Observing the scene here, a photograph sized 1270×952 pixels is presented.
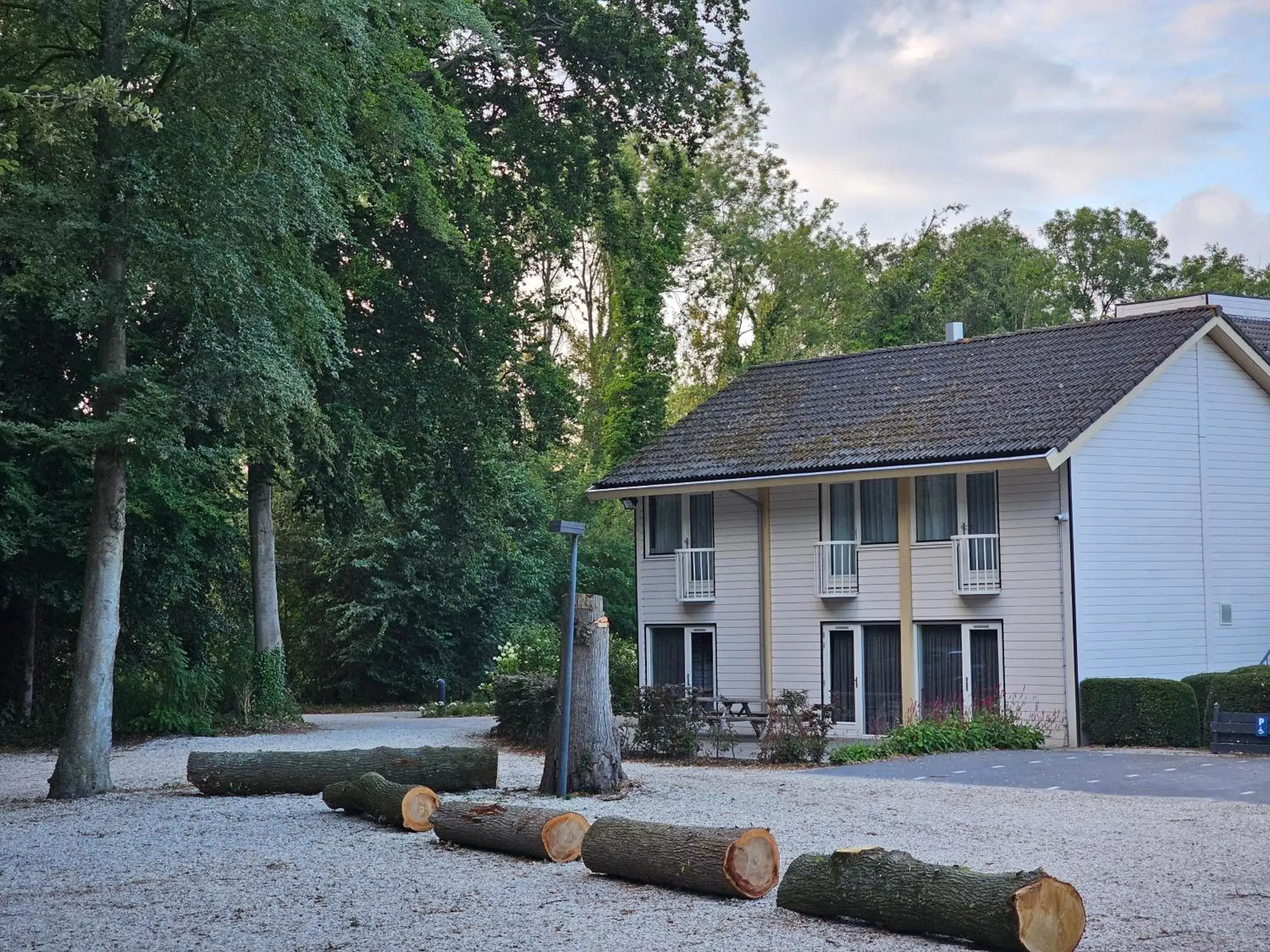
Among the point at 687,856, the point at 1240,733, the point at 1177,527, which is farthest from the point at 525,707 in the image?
the point at 687,856

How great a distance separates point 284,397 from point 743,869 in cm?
909

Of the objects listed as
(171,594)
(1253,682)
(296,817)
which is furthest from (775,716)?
(171,594)

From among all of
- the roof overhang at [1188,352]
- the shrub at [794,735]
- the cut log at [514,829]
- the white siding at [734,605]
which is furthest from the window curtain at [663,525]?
the cut log at [514,829]

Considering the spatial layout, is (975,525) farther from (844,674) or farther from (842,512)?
(844,674)

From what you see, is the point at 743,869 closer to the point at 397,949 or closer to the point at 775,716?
the point at 397,949

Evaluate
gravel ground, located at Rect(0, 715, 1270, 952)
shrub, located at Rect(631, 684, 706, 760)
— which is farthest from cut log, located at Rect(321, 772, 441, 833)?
shrub, located at Rect(631, 684, 706, 760)

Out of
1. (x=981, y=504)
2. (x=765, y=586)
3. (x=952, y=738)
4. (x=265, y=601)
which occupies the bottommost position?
(x=952, y=738)

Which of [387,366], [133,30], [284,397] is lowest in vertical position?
[284,397]

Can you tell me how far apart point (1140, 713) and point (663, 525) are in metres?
10.5

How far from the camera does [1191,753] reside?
70.8 ft

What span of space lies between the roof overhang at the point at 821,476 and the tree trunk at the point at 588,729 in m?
9.48

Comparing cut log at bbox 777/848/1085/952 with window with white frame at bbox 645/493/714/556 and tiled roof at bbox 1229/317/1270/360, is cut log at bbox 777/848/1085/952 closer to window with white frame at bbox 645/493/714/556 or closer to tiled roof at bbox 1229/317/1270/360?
window with white frame at bbox 645/493/714/556

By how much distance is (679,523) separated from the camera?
98.9 feet

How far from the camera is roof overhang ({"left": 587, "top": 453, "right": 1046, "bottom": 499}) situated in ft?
78.8
